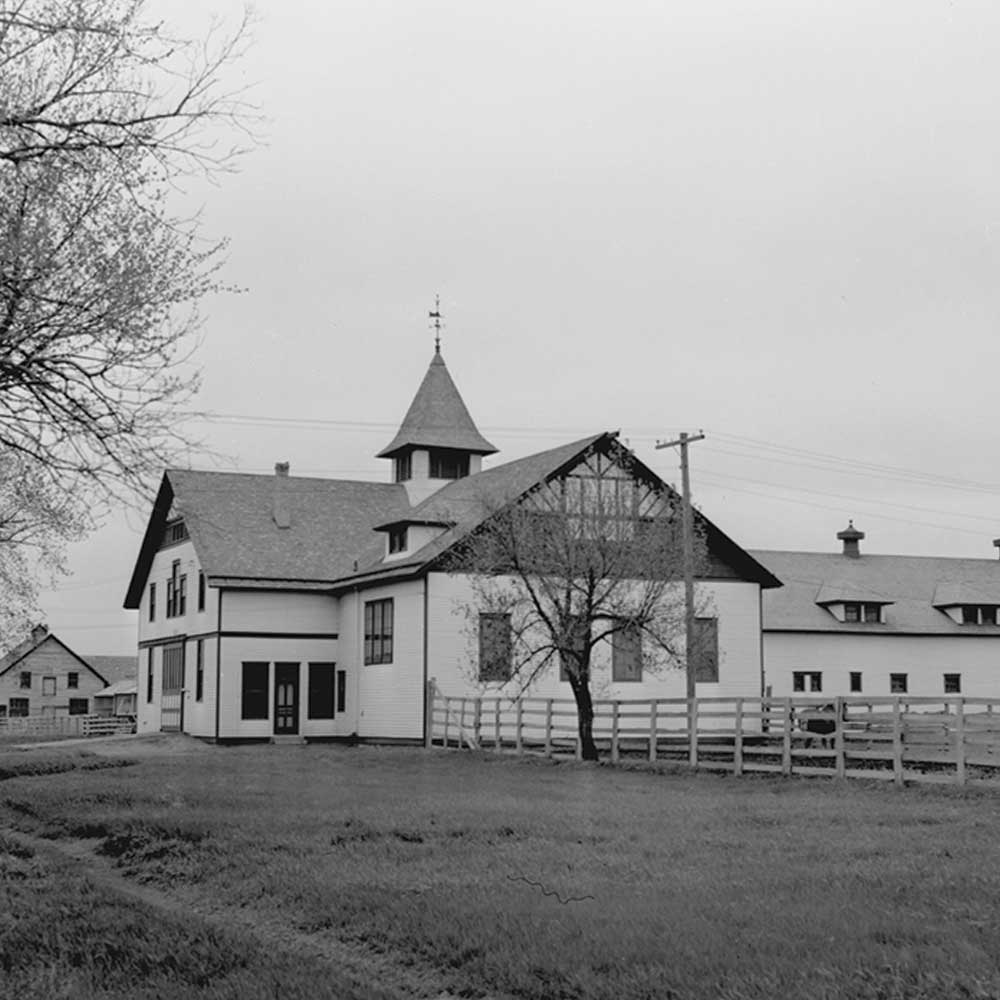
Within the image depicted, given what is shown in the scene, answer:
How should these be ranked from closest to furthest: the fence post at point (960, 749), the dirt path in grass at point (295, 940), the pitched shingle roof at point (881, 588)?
the dirt path in grass at point (295, 940) < the fence post at point (960, 749) < the pitched shingle roof at point (881, 588)

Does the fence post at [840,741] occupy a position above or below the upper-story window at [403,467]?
below

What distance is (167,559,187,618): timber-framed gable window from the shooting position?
46.7 meters

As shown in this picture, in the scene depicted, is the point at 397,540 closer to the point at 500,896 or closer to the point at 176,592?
the point at 176,592

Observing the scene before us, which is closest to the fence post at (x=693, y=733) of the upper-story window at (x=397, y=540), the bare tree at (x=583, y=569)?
the bare tree at (x=583, y=569)

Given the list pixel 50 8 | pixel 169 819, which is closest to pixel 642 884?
pixel 169 819

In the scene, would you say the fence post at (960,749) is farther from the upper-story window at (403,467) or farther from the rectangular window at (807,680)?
the rectangular window at (807,680)

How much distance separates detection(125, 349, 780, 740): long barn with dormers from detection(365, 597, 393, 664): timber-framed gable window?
0.20 ft

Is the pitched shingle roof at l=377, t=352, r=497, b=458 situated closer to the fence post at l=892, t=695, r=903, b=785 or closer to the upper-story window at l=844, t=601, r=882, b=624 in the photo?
the upper-story window at l=844, t=601, r=882, b=624

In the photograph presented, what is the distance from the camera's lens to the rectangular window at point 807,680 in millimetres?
56906

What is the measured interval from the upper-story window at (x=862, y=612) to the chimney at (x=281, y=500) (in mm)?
22999

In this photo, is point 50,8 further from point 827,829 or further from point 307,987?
point 827,829

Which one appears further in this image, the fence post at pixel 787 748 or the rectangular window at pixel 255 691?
the rectangular window at pixel 255 691

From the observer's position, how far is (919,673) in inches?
2303

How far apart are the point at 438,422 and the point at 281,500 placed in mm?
6052
